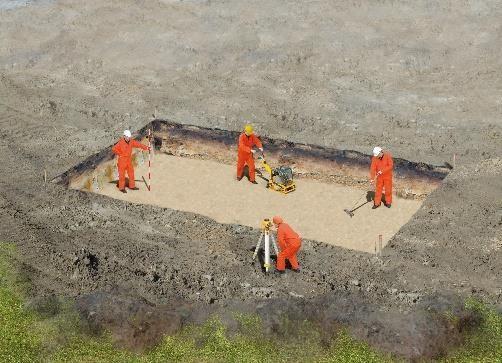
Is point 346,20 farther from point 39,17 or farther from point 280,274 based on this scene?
point 280,274

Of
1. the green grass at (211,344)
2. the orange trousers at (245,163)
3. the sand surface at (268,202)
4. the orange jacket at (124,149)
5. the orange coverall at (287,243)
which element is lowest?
the sand surface at (268,202)

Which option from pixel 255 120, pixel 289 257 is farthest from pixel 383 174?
pixel 255 120

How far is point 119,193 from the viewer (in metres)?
19.1

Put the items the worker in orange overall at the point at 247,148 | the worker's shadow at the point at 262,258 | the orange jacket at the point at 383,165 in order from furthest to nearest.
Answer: the worker in orange overall at the point at 247,148 < the orange jacket at the point at 383,165 < the worker's shadow at the point at 262,258

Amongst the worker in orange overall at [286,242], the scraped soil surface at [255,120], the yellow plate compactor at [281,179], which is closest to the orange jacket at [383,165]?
the scraped soil surface at [255,120]

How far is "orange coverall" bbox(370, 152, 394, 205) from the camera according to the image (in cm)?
1727

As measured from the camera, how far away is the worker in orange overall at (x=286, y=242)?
45.6ft

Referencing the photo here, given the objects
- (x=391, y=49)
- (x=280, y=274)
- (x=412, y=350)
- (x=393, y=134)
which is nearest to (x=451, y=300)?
(x=412, y=350)

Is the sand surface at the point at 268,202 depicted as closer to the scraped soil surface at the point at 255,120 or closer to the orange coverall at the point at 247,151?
the orange coverall at the point at 247,151

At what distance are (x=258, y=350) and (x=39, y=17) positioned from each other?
20.1 meters

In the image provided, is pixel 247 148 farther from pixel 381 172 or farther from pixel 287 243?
pixel 287 243

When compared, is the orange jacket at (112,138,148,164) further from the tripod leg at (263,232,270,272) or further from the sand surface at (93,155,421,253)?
the tripod leg at (263,232,270,272)

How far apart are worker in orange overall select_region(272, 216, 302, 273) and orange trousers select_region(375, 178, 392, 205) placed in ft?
13.8

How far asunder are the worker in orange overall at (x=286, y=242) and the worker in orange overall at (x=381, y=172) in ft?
12.8
